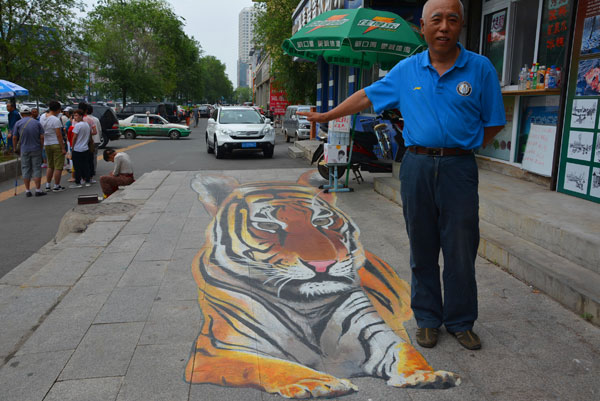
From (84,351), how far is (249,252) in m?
2.26

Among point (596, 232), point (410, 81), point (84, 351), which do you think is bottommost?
point (84, 351)

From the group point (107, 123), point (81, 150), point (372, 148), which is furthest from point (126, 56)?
point (372, 148)

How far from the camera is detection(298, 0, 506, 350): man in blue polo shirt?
9.61ft

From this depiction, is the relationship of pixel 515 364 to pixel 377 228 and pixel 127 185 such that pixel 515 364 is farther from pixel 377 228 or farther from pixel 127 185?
pixel 127 185

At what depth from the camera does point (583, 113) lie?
5812 millimetres

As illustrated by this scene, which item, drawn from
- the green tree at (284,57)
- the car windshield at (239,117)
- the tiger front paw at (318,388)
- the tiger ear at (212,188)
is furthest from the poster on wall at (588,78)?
the green tree at (284,57)

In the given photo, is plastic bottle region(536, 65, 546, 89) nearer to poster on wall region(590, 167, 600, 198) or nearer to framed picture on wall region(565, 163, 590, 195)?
framed picture on wall region(565, 163, 590, 195)

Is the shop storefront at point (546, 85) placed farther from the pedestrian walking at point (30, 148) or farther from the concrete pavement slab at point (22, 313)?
the pedestrian walking at point (30, 148)

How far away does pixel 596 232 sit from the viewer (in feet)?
14.0

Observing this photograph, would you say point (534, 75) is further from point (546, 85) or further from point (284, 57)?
point (284, 57)

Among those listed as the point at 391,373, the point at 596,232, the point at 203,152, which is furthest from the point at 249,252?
the point at 203,152

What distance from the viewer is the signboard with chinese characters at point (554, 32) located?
21.7 feet

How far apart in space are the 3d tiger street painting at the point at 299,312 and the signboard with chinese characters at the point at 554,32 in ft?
12.2

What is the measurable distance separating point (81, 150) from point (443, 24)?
10.0 metres
